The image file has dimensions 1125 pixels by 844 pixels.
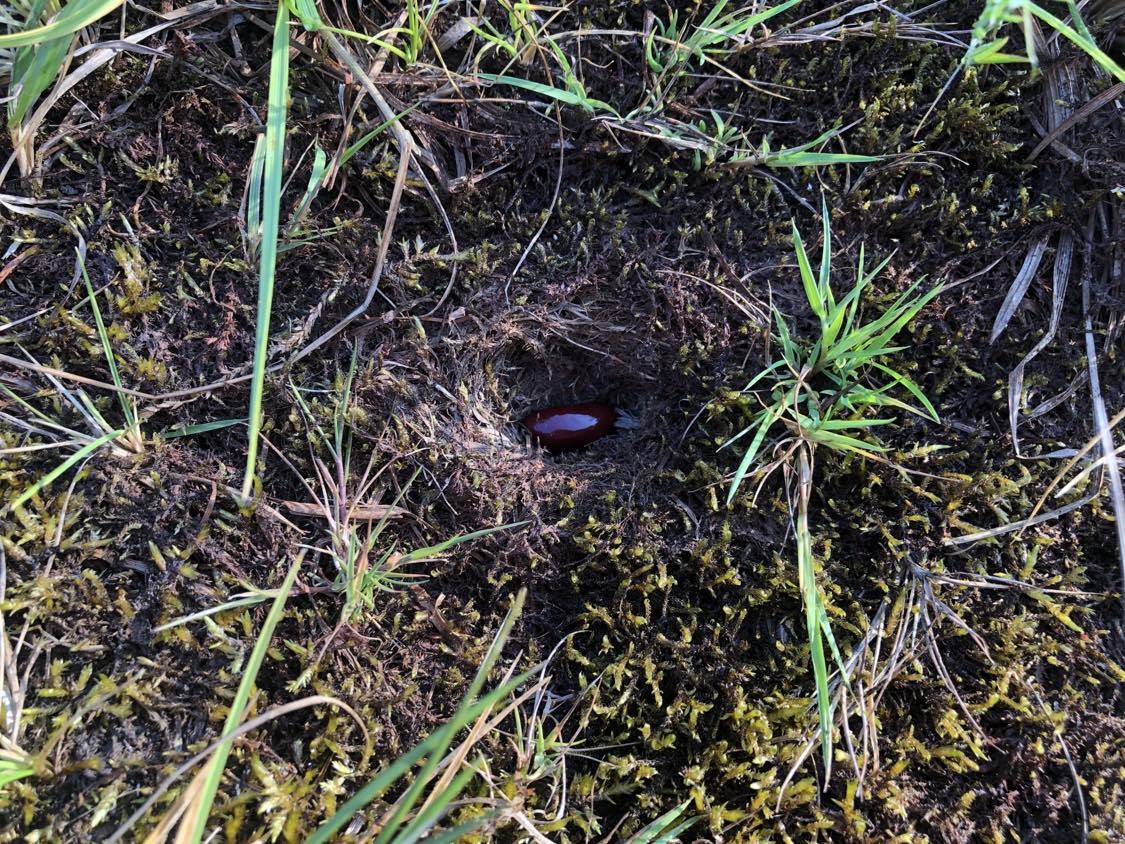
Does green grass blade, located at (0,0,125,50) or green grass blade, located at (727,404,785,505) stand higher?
green grass blade, located at (0,0,125,50)

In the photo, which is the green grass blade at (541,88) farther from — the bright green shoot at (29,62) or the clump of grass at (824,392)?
the bright green shoot at (29,62)

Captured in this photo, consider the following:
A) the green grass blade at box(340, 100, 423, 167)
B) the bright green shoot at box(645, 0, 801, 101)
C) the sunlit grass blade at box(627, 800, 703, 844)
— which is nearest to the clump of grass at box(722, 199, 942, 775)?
the sunlit grass blade at box(627, 800, 703, 844)

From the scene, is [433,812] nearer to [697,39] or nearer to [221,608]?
[221,608]

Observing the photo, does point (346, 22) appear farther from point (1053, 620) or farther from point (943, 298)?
point (1053, 620)

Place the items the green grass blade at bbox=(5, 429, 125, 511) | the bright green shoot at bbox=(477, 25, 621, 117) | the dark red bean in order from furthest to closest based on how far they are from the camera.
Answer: the dark red bean
the bright green shoot at bbox=(477, 25, 621, 117)
the green grass blade at bbox=(5, 429, 125, 511)

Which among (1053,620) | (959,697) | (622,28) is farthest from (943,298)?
(622,28)

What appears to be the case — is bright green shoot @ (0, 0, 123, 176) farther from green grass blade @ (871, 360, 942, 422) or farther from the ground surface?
green grass blade @ (871, 360, 942, 422)
